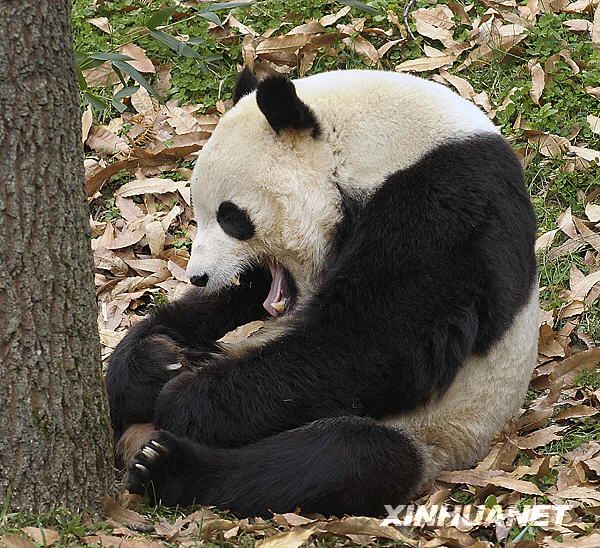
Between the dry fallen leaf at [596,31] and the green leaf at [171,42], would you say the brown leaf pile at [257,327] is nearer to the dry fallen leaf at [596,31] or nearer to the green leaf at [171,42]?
the dry fallen leaf at [596,31]

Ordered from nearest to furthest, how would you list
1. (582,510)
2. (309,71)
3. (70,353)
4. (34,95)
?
(34,95) → (70,353) → (582,510) → (309,71)

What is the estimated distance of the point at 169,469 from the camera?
12.4ft

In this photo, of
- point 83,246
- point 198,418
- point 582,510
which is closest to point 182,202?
point 198,418

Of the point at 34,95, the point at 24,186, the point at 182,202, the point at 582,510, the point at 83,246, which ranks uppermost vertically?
the point at 34,95

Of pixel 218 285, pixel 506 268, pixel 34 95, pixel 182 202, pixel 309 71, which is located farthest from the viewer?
pixel 309 71

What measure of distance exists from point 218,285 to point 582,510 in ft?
5.86

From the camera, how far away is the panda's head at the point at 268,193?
4164mm

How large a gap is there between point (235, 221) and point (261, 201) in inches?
6.1

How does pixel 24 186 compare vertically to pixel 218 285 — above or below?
above

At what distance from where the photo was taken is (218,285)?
4.41m

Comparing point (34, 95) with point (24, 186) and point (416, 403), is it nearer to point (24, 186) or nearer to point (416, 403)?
point (24, 186)

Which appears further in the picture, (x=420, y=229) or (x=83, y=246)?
(x=420, y=229)

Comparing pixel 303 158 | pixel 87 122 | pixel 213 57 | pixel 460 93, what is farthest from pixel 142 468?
pixel 213 57

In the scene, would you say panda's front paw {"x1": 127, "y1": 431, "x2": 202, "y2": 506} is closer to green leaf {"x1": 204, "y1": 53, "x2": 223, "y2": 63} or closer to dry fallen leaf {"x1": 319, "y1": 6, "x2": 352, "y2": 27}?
green leaf {"x1": 204, "y1": 53, "x2": 223, "y2": 63}
